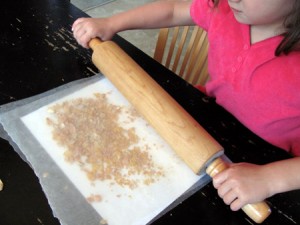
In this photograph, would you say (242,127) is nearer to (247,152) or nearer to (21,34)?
(247,152)

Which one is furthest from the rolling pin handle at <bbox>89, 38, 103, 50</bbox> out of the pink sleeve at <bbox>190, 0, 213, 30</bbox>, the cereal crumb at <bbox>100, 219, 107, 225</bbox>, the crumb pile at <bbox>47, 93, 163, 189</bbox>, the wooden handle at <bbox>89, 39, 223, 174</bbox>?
the cereal crumb at <bbox>100, 219, 107, 225</bbox>

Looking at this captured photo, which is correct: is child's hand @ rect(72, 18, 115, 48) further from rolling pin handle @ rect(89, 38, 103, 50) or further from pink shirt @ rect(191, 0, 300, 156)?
pink shirt @ rect(191, 0, 300, 156)

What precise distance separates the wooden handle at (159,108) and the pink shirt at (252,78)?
213 mm

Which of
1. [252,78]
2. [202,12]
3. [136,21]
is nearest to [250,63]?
[252,78]

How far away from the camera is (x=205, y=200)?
1.75 feet

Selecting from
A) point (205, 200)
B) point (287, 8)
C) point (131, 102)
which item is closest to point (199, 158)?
point (205, 200)

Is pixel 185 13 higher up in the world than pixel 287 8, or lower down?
lower down

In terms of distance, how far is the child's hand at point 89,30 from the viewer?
2.39ft


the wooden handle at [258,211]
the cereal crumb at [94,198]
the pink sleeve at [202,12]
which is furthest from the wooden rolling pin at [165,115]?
the pink sleeve at [202,12]

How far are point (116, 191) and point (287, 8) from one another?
1.46 ft

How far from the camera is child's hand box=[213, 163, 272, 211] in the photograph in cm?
51

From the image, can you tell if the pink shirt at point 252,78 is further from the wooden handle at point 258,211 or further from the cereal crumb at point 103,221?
the cereal crumb at point 103,221

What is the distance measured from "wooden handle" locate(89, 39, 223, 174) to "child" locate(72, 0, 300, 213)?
0.18ft

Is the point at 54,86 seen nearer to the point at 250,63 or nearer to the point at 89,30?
the point at 89,30
